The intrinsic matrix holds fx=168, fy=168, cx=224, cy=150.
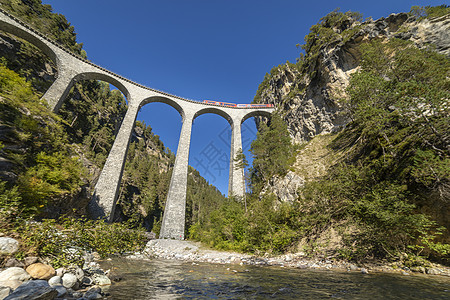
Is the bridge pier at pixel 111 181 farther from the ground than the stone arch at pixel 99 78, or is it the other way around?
the stone arch at pixel 99 78

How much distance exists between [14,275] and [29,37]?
3040 centimetres

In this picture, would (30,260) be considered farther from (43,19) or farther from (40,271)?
(43,19)

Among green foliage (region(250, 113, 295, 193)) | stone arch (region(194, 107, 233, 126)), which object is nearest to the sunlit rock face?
green foliage (region(250, 113, 295, 193))

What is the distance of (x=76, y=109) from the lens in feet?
102

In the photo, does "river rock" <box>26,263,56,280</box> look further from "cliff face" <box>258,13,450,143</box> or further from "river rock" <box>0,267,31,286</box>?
"cliff face" <box>258,13,450,143</box>

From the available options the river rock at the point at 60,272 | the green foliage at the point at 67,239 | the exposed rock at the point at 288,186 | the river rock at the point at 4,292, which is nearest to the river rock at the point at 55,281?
the river rock at the point at 60,272

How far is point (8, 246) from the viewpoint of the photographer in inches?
121

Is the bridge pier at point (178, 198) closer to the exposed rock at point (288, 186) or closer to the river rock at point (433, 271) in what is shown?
the exposed rock at point (288, 186)

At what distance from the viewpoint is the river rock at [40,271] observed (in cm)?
294

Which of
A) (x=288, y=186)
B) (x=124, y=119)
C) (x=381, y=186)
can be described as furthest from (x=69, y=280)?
(x=124, y=119)

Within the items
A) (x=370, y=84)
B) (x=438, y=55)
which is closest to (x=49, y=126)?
(x=370, y=84)

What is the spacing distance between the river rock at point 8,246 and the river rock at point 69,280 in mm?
1005

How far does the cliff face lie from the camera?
A: 49.4 ft

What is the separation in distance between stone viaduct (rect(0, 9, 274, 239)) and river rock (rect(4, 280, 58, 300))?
46.2ft
